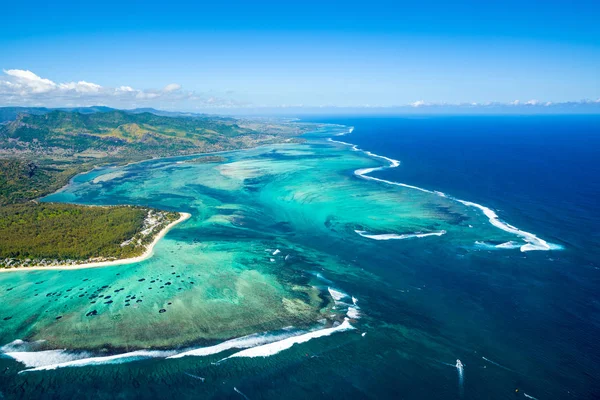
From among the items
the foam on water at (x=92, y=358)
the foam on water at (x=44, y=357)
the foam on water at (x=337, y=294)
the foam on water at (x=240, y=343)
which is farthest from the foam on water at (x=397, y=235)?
the foam on water at (x=44, y=357)

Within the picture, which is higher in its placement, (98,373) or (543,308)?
(543,308)

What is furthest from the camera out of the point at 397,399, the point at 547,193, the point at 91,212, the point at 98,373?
the point at 547,193

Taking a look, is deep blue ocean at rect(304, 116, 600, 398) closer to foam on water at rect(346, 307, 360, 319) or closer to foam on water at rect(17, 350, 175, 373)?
foam on water at rect(346, 307, 360, 319)

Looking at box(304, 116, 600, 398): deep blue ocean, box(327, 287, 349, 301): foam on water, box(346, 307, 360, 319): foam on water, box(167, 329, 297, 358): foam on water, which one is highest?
box(304, 116, 600, 398): deep blue ocean

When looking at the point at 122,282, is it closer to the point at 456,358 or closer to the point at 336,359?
the point at 336,359

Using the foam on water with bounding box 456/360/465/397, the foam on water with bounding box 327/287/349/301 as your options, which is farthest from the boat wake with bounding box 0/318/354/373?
the foam on water with bounding box 456/360/465/397

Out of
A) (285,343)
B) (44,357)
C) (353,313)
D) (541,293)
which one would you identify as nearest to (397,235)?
(541,293)

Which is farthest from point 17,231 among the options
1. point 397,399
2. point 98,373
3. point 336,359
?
point 397,399
